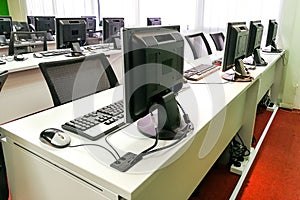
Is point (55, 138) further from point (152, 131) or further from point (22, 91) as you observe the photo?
point (22, 91)

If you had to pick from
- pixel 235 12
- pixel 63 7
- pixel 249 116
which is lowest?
pixel 249 116

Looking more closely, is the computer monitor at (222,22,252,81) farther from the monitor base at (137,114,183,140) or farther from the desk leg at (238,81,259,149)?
the monitor base at (137,114,183,140)

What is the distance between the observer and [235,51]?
1.96 meters

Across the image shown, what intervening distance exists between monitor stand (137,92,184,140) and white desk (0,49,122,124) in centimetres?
152

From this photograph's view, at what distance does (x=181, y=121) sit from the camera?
1.18m

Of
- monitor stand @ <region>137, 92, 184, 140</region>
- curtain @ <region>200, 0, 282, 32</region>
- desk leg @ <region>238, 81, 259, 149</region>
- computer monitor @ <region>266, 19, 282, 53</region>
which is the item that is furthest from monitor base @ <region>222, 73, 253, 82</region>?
curtain @ <region>200, 0, 282, 32</region>

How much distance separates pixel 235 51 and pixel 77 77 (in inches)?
45.5

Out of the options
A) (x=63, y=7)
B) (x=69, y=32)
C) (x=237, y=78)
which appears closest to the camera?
(x=237, y=78)

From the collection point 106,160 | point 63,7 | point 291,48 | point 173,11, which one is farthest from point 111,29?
point 63,7

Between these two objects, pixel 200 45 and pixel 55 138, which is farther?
pixel 200 45

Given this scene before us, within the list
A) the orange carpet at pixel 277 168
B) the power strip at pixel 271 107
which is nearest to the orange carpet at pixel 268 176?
the orange carpet at pixel 277 168

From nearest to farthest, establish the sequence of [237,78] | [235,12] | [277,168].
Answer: [237,78], [277,168], [235,12]

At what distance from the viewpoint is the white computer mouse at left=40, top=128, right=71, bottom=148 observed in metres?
1.00

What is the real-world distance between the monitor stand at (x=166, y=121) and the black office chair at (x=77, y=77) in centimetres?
69
